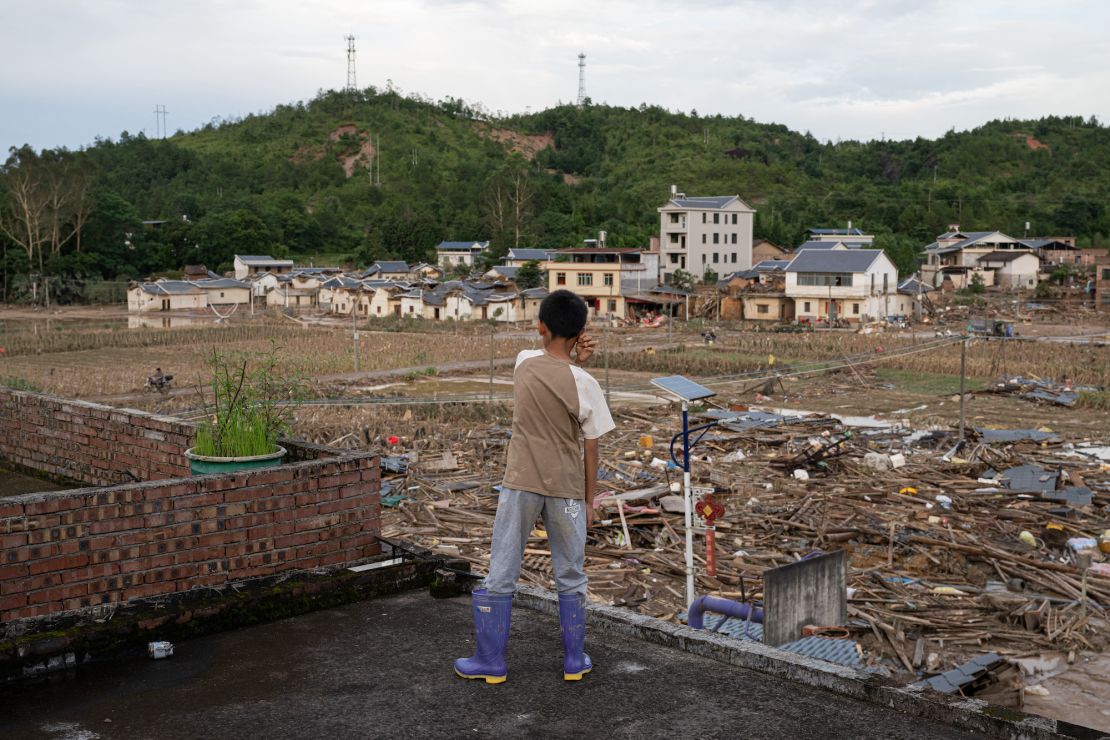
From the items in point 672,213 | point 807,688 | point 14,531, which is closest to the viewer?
point 807,688

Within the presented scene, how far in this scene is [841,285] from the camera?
49719 millimetres

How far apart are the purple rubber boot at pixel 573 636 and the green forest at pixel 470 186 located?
210ft

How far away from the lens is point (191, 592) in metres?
5.14

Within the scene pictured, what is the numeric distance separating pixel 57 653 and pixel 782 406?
72.2 ft

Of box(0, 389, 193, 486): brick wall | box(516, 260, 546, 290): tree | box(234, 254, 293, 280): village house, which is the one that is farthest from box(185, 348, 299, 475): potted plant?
box(234, 254, 293, 280): village house

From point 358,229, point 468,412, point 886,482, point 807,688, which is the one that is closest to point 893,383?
point 468,412

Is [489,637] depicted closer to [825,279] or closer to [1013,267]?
[825,279]

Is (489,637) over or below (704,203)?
below

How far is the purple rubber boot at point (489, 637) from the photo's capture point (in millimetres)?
4281

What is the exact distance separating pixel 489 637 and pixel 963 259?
217 ft

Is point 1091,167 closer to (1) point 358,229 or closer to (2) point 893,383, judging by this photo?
(1) point 358,229

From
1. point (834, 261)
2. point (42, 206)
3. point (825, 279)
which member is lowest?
point (825, 279)

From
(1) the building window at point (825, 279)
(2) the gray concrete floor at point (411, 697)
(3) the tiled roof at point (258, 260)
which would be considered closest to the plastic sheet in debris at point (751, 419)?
(2) the gray concrete floor at point (411, 697)

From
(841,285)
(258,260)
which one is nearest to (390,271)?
(258,260)
